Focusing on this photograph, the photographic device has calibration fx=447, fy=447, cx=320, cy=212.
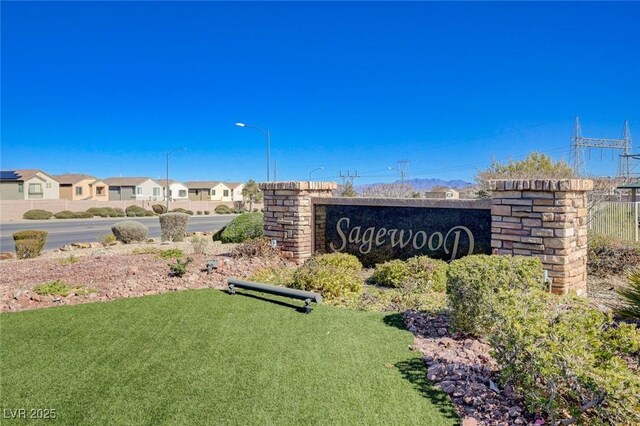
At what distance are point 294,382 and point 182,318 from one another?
2.43m

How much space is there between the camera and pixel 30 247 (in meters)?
13.3

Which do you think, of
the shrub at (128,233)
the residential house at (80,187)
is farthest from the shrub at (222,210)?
the shrub at (128,233)

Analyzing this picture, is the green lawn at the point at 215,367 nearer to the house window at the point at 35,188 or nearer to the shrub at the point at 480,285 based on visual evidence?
the shrub at the point at 480,285

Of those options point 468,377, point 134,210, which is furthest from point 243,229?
point 134,210

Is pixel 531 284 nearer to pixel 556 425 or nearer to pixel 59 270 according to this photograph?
pixel 556 425

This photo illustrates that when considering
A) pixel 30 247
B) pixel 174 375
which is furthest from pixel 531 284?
pixel 30 247

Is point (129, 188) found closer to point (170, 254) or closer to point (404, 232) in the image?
point (170, 254)

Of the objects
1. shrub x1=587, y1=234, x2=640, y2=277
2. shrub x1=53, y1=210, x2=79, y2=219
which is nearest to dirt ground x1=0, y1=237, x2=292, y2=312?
shrub x1=587, y1=234, x2=640, y2=277

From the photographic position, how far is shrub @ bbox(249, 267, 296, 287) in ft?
26.7

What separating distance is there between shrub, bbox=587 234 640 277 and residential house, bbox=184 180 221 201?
80057 mm

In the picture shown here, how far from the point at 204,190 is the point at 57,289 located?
80751 millimetres

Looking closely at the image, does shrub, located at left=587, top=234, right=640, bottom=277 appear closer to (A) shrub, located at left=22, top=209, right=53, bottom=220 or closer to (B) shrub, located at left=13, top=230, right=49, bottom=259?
(B) shrub, located at left=13, top=230, right=49, bottom=259

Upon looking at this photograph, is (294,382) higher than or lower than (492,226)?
lower

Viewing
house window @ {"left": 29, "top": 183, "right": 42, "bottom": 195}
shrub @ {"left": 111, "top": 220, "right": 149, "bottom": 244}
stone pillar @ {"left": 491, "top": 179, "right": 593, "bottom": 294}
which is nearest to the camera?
stone pillar @ {"left": 491, "top": 179, "right": 593, "bottom": 294}
